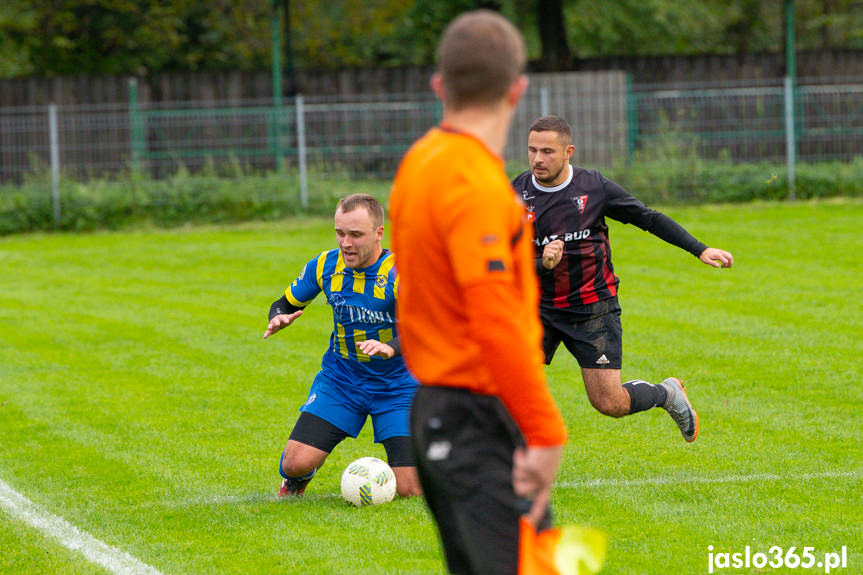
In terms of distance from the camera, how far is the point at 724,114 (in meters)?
20.1

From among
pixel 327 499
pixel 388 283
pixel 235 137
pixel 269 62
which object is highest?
pixel 269 62

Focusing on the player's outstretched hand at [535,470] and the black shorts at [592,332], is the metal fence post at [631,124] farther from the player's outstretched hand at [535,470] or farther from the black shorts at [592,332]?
the player's outstretched hand at [535,470]

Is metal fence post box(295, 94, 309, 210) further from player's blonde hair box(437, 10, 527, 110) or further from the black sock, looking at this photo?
player's blonde hair box(437, 10, 527, 110)

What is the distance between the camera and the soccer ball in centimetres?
628

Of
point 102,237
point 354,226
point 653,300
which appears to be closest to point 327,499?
point 354,226

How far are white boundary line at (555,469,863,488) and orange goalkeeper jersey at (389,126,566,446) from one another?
368cm

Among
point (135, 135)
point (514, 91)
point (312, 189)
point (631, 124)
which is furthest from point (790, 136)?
point (514, 91)

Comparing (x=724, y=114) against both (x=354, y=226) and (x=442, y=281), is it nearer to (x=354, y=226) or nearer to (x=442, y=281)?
(x=354, y=226)

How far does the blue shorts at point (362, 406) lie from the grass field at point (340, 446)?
1.42 ft

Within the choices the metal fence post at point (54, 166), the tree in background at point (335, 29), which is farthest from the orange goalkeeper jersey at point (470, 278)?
the tree in background at point (335, 29)

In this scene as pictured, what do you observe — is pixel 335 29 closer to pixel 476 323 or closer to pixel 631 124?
pixel 631 124

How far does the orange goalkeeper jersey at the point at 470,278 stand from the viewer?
2846 millimetres

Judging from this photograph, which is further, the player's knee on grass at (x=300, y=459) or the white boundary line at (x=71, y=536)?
the player's knee on grass at (x=300, y=459)

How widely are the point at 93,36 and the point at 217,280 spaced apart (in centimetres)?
1706
